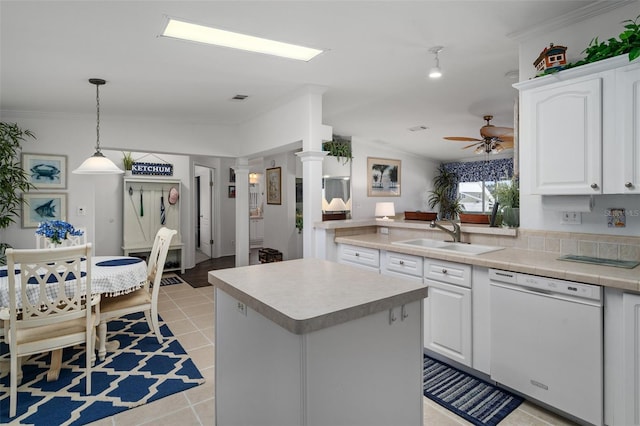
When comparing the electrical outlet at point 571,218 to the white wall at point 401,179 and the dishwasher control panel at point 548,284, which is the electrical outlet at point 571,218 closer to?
the dishwasher control panel at point 548,284

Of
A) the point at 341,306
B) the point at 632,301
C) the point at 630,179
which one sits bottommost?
the point at 632,301

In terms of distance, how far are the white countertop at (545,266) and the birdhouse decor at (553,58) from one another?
1223 mm

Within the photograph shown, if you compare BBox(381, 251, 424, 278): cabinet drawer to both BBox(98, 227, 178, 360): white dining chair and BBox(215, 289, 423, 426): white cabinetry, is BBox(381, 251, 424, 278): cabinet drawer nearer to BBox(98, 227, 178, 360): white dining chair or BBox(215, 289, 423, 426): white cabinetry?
BBox(215, 289, 423, 426): white cabinetry

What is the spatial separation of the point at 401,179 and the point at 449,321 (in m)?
5.62

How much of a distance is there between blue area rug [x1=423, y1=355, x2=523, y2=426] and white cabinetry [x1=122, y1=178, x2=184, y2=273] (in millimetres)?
5013

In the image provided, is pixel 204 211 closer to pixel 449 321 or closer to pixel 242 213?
pixel 242 213

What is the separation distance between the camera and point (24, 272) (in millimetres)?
Answer: 2109

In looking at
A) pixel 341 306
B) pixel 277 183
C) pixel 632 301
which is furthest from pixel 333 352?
pixel 277 183

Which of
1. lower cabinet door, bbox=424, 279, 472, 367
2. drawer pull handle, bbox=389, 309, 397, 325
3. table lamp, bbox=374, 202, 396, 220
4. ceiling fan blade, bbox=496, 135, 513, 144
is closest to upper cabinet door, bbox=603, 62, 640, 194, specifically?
lower cabinet door, bbox=424, 279, 472, 367

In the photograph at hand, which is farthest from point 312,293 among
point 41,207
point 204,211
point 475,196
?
point 475,196

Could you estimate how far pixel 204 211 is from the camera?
27.2ft

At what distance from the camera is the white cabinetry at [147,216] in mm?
5941

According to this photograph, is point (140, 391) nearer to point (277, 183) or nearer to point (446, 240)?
point (446, 240)

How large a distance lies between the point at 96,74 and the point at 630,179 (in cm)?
404
